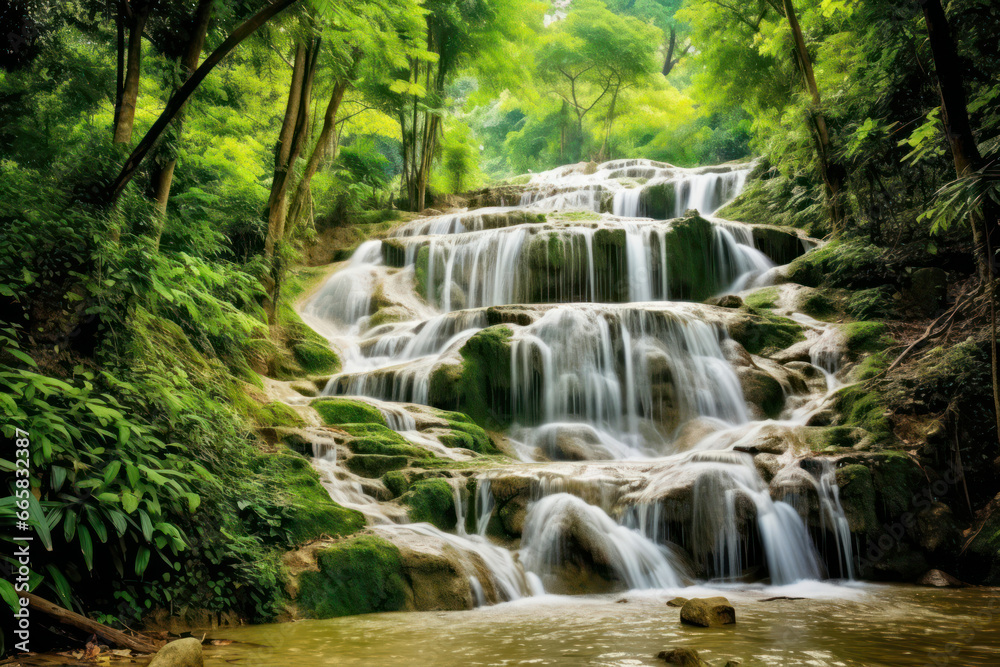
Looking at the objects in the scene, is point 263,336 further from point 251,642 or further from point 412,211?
point 412,211

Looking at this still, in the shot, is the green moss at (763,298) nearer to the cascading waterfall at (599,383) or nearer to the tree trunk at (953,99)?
the cascading waterfall at (599,383)

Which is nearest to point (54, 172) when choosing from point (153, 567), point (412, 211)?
point (153, 567)

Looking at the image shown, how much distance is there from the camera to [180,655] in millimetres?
3012

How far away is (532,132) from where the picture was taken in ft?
129

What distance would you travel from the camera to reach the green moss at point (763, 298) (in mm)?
12852

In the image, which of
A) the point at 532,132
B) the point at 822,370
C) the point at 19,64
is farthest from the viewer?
the point at 532,132

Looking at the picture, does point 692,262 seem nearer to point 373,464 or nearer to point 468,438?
point 468,438

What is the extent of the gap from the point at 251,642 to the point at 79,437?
1614 mm

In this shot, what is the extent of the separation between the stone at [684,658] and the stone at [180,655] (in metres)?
2.43

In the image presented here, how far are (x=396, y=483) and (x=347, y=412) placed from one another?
245 centimetres

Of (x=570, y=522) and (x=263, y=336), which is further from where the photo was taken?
(x=263, y=336)

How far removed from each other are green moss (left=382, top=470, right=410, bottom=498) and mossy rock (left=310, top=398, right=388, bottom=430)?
1.96m

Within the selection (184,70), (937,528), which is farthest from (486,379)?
(937,528)

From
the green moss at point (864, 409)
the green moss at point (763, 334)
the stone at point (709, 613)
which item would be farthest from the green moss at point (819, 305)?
the stone at point (709, 613)
